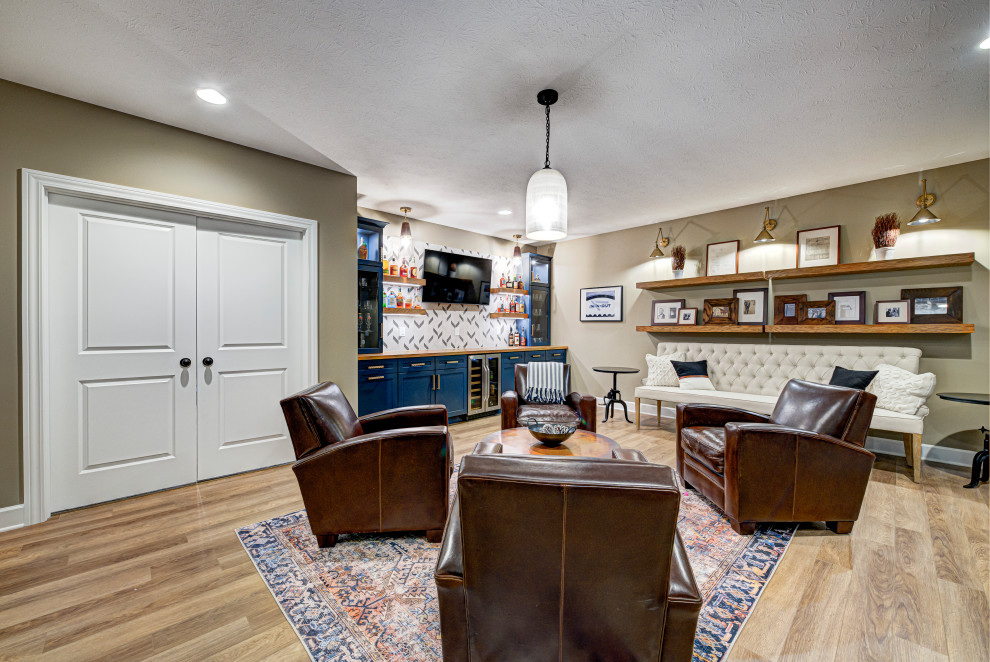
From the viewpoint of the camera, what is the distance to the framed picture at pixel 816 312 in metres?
4.21

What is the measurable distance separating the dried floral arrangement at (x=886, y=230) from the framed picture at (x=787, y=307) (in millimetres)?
759

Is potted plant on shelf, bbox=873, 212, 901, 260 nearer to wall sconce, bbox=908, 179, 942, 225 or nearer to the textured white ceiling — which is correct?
wall sconce, bbox=908, 179, 942, 225

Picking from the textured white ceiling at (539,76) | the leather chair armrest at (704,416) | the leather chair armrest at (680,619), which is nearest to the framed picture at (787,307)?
the textured white ceiling at (539,76)

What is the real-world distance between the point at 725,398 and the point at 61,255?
538 cm

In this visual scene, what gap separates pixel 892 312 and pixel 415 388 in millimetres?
4636

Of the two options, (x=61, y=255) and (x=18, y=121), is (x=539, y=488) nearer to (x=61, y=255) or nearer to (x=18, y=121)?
(x=61, y=255)

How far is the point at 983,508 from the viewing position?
2.69m

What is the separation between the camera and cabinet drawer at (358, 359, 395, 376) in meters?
4.24

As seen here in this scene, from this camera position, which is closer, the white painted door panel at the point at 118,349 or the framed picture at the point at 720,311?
the white painted door panel at the point at 118,349

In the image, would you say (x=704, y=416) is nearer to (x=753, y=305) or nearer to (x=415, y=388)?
(x=753, y=305)

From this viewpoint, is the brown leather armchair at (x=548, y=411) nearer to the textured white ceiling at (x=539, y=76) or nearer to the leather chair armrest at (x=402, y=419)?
the leather chair armrest at (x=402, y=419)

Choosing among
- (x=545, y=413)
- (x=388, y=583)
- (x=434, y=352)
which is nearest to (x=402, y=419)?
(x=388, y=583)

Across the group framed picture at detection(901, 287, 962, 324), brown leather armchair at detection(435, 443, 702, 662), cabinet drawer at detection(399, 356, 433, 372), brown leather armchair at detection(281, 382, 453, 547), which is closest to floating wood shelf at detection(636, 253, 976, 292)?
framed picture at detection(901, 287, 962, 324)

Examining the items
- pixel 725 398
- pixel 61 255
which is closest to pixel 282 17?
pixel 61 255
